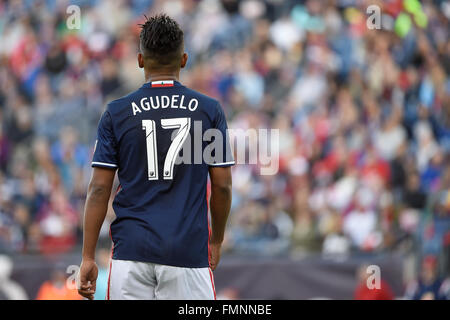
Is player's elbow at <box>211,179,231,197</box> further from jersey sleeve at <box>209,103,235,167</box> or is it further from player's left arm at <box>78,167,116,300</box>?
player's left arm at <box>78,167,116,300</box>

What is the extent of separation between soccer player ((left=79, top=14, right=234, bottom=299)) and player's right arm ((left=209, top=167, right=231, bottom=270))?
28 millimetres

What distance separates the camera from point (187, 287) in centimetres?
361

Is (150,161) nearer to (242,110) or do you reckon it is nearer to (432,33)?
(242,110)

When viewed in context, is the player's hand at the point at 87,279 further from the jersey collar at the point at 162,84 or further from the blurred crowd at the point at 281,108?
the blurred crowd at the point at 281,108

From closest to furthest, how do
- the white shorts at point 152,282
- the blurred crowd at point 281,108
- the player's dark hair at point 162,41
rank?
1. the white shorts at point 152,282
2. the player's dark hair at point 162,41
3. the blurred crowd at point 281,108

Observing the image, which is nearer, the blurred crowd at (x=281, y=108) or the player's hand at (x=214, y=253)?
the player's hand at (x=214, y=253)

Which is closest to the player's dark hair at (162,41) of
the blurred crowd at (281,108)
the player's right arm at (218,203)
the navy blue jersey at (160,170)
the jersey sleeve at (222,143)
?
the navy blue jersey at (160,170)

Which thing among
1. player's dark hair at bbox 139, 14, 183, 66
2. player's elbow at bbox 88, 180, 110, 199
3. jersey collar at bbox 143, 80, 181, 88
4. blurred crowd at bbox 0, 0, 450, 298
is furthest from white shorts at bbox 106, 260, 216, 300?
blurred crowd at bbox 0, 0, 450, 298

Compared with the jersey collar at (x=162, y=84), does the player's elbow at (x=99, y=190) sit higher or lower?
lower

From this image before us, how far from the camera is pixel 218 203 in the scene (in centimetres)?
380

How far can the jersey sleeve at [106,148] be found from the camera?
368 centimetres

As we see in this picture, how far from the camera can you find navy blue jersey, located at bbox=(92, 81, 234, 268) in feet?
11.9

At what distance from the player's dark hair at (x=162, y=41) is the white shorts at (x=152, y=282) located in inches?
39.0

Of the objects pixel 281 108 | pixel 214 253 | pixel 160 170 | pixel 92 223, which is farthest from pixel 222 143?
pixel 281 108
